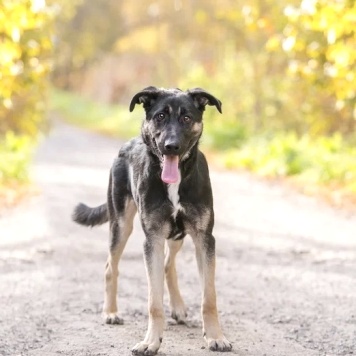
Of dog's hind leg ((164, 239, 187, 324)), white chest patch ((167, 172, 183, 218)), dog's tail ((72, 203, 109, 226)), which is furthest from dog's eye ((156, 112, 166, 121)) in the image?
dog's tail ((72, 203, 109, 226))

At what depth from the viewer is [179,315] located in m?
5.46

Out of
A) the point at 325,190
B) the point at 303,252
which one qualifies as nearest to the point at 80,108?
the point at 325,190

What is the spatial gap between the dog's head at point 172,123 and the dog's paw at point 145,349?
1011 mm

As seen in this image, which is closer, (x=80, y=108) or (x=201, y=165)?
→ (x=201, y=165)

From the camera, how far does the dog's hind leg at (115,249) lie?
216 inches

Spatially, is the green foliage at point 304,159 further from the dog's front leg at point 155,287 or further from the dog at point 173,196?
the dog's front leg at point 155,287

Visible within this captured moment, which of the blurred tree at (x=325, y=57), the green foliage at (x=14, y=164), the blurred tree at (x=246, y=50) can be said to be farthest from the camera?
the green foliage at (x=14, y=164)

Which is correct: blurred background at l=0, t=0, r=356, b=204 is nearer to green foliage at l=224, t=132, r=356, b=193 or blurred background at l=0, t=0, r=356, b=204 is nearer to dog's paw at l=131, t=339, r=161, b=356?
green foliage at l=224, t=132, r=356, b=193

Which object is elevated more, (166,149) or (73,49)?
(73,49)

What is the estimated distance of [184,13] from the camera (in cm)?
3022

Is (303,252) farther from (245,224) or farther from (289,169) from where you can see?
(289,169)

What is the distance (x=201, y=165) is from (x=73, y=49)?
38.0 meters

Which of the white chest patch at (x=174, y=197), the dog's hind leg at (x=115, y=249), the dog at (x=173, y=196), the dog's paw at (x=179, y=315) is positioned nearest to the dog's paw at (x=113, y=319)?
the dog's hind leg at (x=115, y=249)

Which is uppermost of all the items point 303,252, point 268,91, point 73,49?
point 73,49
